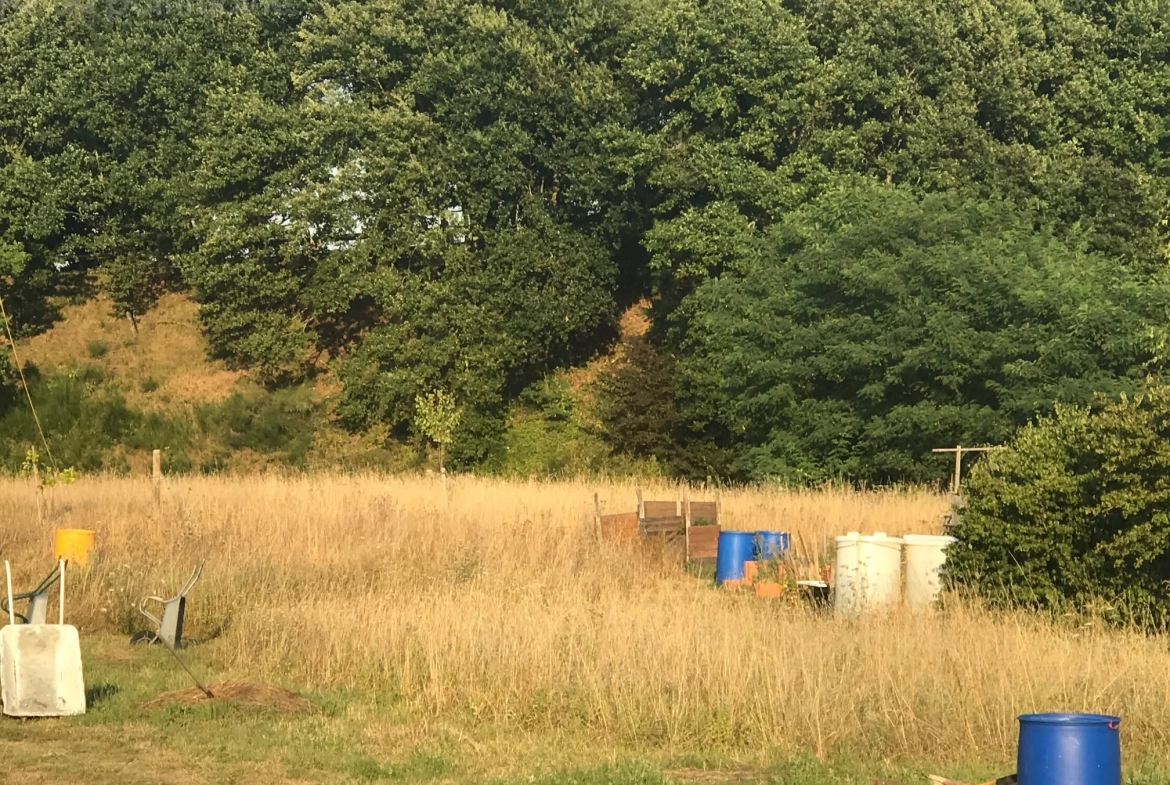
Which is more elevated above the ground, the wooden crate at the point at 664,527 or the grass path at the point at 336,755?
the wooden crate at the point at 664,527

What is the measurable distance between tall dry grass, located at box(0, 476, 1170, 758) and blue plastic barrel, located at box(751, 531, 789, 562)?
34.1 inches

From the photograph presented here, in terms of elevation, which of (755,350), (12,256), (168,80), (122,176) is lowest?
(755,350)

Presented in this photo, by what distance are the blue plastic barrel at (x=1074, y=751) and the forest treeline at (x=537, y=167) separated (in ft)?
92.1

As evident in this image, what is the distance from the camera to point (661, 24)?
144ft

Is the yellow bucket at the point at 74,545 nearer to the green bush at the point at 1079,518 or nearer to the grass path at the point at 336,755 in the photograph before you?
the grass path at the point at 336,755

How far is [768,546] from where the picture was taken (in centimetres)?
1850

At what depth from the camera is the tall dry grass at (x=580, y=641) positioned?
9.61 m

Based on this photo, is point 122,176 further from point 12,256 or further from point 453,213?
point 453,213

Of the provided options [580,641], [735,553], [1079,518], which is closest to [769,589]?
[735,553]

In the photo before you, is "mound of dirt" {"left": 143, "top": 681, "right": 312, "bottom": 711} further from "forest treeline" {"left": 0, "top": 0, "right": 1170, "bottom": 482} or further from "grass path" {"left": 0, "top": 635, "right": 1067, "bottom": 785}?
"forest treeline" {"left": 0, "top": 0, "right": 1170, "bottom": 482}

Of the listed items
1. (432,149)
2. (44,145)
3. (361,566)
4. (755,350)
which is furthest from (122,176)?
(361,566)

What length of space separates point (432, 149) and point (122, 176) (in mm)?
11711

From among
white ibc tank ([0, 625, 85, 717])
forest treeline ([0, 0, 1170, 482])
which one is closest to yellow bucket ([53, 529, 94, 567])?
white ibc tank ([0, 625, 85, 717])

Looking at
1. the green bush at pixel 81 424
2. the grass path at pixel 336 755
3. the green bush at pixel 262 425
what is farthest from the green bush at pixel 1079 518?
the green bush at pixel 81 424
